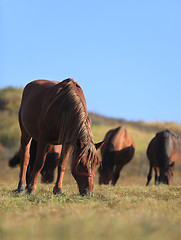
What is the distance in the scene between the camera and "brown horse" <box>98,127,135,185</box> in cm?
1226

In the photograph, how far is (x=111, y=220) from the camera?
3441mm

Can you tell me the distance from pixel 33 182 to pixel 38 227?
4043 millimetres

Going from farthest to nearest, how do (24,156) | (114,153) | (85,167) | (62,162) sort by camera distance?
(114,153) < (24,156) < (62,162) < (85,167)

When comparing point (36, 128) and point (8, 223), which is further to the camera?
point (36, 128)

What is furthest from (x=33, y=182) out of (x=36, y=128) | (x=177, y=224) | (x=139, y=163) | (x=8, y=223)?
(x=139, y=163)

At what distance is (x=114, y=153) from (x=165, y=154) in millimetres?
1907

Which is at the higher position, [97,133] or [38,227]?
[38,227]

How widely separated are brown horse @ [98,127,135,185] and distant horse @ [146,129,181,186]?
92cm

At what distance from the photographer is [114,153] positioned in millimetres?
12406

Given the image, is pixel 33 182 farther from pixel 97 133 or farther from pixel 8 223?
pixel 97 133

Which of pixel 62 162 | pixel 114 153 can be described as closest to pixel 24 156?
pixel 62 162

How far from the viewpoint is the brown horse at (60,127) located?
19.3 feet

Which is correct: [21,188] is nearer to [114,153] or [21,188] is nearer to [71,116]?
[71,116]

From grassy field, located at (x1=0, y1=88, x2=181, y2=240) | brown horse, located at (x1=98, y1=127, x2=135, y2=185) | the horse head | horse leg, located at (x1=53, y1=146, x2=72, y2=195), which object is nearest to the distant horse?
brown horse, located at (x1=98, y1=127, x2=135, y2=185)
